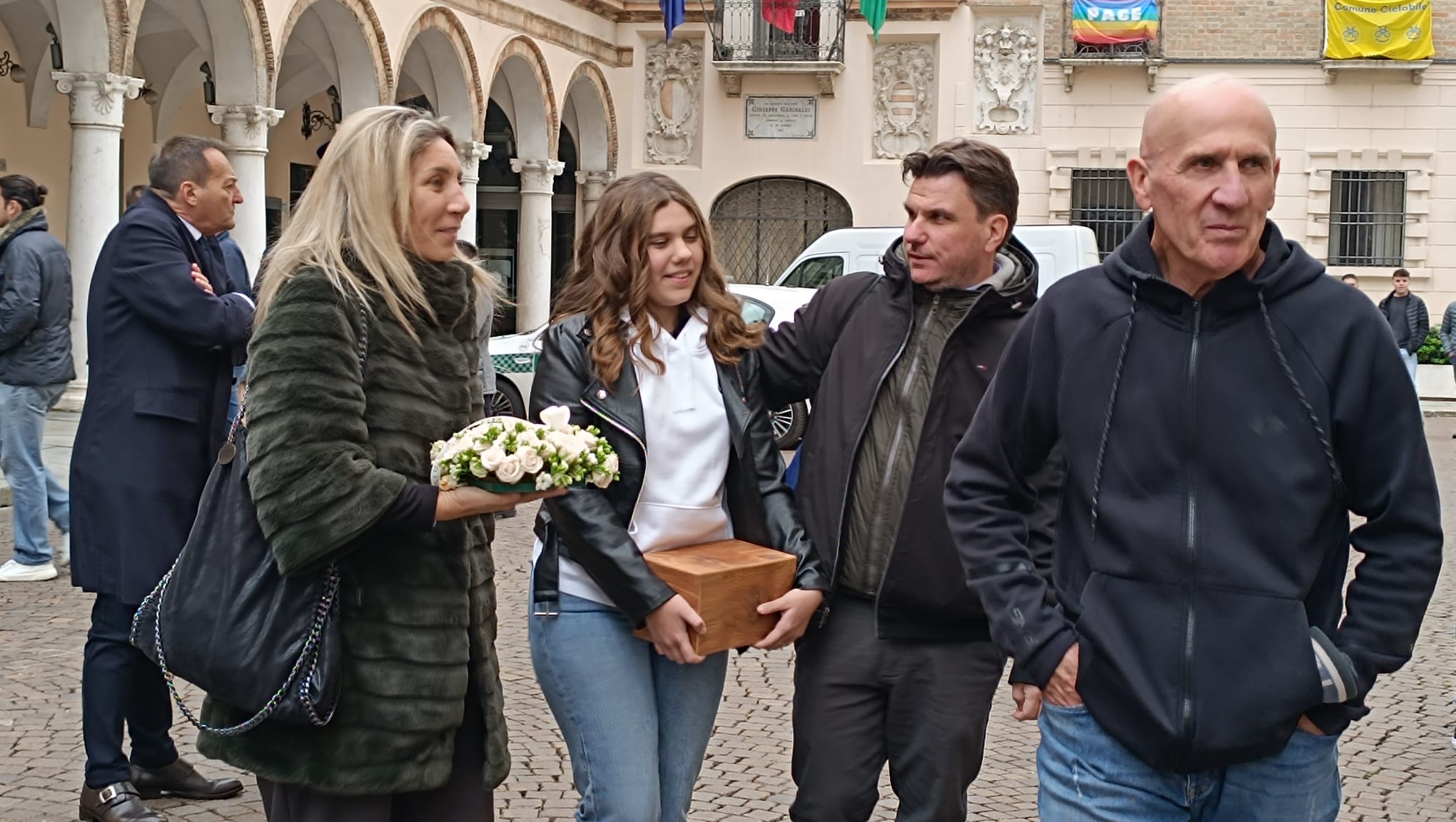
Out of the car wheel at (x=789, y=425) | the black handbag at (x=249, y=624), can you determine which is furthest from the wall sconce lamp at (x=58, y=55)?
the black handbag at (x=249, y=624)

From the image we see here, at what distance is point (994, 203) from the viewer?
335 centimetres

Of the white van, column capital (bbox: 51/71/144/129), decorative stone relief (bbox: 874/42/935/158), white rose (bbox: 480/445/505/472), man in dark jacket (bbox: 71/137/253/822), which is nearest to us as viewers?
white rose (bbox: 480/445/505/472)

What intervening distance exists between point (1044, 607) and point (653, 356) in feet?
3.61

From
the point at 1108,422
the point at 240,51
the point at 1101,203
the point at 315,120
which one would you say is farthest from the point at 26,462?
the point at 1101,203

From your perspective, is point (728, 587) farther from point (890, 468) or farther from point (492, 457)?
point (492, 457)

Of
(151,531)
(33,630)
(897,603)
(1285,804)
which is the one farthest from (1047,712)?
(33,630)

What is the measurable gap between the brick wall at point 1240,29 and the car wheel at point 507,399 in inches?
550

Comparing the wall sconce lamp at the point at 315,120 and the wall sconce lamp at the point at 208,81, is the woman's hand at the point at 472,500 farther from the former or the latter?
the wall sconce lamp at the point at 315,120

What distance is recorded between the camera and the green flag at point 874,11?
23.4m

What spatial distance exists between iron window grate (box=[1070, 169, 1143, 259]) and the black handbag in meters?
22.4

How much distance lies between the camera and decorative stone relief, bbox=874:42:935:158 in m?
24.5

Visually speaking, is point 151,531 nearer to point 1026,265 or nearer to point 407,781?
point 407,781

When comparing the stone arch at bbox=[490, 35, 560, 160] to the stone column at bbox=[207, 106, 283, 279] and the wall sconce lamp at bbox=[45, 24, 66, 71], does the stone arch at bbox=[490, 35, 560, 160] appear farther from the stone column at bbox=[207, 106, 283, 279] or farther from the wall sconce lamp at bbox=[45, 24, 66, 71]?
the wall sconce lamp at bbox=[45, 24, 66, 71]

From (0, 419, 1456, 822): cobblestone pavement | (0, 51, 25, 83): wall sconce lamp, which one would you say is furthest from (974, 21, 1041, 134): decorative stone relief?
(0, 419, 1456, 822): cobblestone pavement
